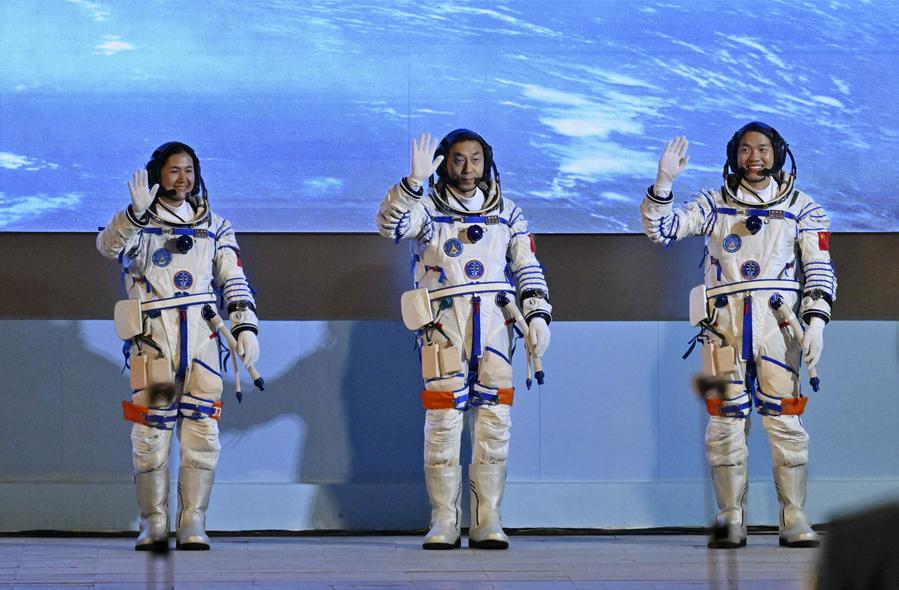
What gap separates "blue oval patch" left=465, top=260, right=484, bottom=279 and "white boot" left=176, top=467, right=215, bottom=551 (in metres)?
1.17

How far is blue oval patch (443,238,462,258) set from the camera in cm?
485

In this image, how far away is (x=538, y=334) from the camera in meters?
4.87

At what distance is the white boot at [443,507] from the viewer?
4820mm

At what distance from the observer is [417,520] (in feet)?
18.2

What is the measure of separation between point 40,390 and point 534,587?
2.45 meters

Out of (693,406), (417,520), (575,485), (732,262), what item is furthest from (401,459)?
(732,262)

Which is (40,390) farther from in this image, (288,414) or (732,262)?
(732,262)

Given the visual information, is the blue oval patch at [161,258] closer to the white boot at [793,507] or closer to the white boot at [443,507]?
the white boot at [443,507]

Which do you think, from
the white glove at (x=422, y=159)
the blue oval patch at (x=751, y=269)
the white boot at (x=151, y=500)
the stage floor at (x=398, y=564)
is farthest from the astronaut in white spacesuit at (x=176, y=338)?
the blue oval patch at (x=751, y=269)

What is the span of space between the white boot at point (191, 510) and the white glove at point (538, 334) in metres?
1.25

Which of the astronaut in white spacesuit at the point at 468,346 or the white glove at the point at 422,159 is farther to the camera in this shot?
the astronaut in white spacesuit at the point at 468,346

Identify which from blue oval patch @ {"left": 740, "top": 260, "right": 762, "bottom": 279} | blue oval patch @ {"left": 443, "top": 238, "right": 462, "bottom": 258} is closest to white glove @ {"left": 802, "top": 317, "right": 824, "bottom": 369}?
blue oval patch @ {"left": 740, "top": 260, "right": 762, "bottom": 279}

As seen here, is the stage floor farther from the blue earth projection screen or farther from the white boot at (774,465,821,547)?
the blue earth projection screen

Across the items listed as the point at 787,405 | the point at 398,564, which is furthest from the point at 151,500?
the point at 787,405
